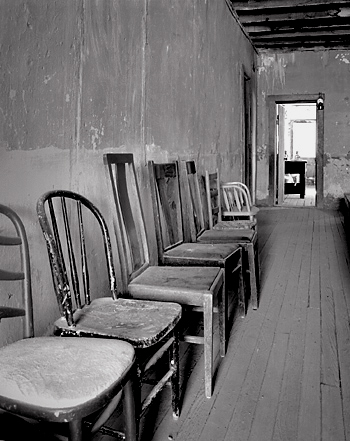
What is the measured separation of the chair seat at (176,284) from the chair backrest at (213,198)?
1.32 m

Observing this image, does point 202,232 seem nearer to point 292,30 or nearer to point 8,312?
point 8,312

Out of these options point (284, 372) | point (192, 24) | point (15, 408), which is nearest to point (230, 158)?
point (192, 24)

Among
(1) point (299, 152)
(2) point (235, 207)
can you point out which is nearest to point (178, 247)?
(2) point (235, 207)

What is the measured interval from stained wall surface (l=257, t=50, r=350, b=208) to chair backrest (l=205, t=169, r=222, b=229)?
220 inches

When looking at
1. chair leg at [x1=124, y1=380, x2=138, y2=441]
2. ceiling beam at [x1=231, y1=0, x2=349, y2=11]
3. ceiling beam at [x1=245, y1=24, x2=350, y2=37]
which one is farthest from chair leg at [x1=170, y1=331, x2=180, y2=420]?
ceiling beam at [x1=245, y1=24, x2=350, y2=37]

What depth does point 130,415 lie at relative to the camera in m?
1.40

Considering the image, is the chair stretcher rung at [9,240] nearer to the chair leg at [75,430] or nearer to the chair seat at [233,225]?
the chair leg at [75,430]

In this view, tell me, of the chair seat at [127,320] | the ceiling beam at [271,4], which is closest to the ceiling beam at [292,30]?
the ceiling beam at [271,4]

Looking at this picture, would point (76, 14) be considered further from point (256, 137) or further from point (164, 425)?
point (256, 137)

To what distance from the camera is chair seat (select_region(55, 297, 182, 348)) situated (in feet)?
4.91

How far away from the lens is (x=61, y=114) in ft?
6.24

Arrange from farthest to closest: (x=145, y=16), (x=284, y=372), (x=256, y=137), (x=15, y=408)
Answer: (x=256, y=137) < (x=145, y=16) < (x=284, y=372) < (x=15, y=408)

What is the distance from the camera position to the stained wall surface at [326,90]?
8.66 m

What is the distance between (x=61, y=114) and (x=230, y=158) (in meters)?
4.49
